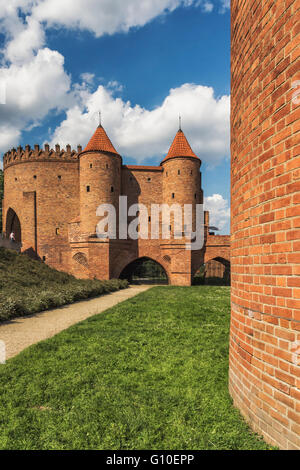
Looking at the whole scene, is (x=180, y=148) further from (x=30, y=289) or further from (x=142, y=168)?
(x=30, y=289)

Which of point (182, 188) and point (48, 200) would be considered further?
point (48, 200)

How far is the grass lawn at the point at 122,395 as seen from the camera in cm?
235

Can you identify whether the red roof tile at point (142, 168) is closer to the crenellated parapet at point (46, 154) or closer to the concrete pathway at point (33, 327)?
the crenellated parapet at point (46, 154)

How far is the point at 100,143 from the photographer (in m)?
21.7

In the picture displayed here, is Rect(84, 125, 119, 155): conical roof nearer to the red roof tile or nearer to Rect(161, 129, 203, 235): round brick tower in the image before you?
the red roof tile

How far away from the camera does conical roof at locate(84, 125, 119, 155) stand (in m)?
21.2

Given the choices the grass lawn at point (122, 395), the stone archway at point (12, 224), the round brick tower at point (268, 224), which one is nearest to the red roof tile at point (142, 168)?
the stone archway at point (12, 224)

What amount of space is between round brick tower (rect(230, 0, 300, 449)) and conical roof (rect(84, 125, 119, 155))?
1963cm

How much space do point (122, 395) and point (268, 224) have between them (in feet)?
8.47

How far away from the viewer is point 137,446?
226 centimetres

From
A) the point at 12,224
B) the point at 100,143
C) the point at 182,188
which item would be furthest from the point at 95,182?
the point at 12,224

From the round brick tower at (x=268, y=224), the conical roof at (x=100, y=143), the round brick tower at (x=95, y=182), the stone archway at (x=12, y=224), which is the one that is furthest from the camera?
the stone archway at (x=12, y=224)

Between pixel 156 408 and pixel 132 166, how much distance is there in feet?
72.3

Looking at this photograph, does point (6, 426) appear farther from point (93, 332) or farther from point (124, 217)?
point (124, 217)
